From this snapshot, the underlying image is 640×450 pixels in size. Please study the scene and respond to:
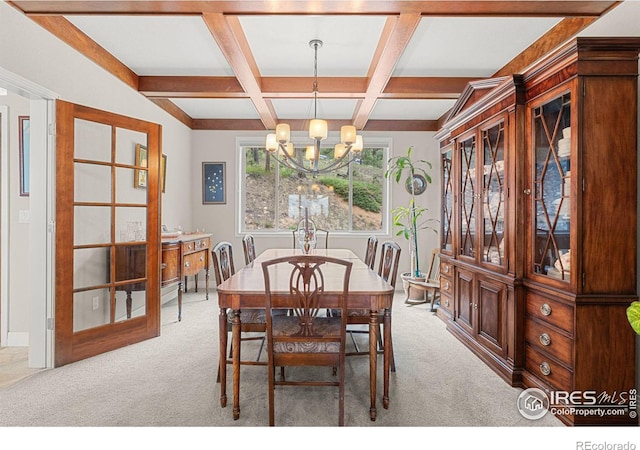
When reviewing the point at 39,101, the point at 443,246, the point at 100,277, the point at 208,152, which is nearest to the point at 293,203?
the point at 208,152

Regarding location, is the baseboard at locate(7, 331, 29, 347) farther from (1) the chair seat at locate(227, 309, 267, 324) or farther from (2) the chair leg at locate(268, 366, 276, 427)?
(2) the chair leg at locate(268, 366, 276, 427)

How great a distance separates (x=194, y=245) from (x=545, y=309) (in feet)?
11.9

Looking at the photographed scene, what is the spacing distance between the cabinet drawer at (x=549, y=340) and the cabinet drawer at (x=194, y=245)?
3336 mm

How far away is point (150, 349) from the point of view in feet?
9.97

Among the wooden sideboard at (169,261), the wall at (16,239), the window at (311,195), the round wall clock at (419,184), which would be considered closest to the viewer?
the wall at (16,239)

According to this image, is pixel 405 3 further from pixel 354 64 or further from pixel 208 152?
pixel 208 152

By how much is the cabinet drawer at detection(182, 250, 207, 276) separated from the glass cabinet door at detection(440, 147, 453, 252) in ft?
9.45

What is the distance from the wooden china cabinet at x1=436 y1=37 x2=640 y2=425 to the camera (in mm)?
1933

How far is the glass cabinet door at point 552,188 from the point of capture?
2.08 m

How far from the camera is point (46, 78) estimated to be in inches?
104

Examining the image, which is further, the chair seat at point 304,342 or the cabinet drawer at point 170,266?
the cabinet drawer at point 170,266

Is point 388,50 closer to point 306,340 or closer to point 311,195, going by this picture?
point 306,340

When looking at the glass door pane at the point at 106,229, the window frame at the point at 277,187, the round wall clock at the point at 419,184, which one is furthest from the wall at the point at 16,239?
the round wall clock at the point at 419,184

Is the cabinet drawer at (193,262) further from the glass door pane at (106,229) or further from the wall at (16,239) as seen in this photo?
the wall at (16,239)
